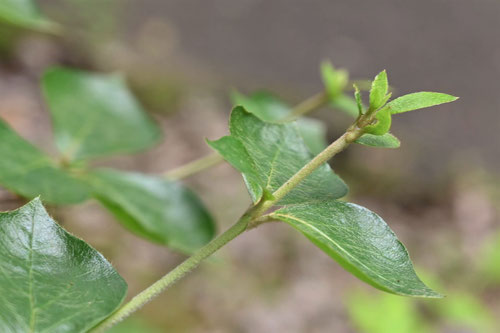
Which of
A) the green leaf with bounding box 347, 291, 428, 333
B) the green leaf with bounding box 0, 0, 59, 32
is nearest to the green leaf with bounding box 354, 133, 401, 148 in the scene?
the green leaf with bounding box 0, 0, 59, 32

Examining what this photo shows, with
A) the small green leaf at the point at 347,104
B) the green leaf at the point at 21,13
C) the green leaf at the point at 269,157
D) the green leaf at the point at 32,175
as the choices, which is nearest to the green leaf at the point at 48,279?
the green leaf at the point at 269,157

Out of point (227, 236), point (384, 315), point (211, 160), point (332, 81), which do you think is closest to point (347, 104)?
point (332, 81)

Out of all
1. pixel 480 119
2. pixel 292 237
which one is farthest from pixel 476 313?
pixel 480 119

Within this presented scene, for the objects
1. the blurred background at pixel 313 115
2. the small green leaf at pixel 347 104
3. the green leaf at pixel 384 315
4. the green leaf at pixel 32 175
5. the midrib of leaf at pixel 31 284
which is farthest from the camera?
the blurred background at pixel 313 115

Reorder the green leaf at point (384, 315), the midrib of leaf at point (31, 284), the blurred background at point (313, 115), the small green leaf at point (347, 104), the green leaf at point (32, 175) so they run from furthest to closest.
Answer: the blurred background at point (313, 115) → the green leaf at point (384, 315) → the small green leaf at point (347, 104) → the green leaf at point (32, 175) → the midrib of leaf at point (31, 284)

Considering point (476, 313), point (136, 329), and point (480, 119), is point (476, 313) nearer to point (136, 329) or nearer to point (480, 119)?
point (136, 329)

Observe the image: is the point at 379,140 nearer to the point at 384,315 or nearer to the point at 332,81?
the point at 332,81

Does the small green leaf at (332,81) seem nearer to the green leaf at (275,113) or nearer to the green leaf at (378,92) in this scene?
the green leaf at (275,113)
